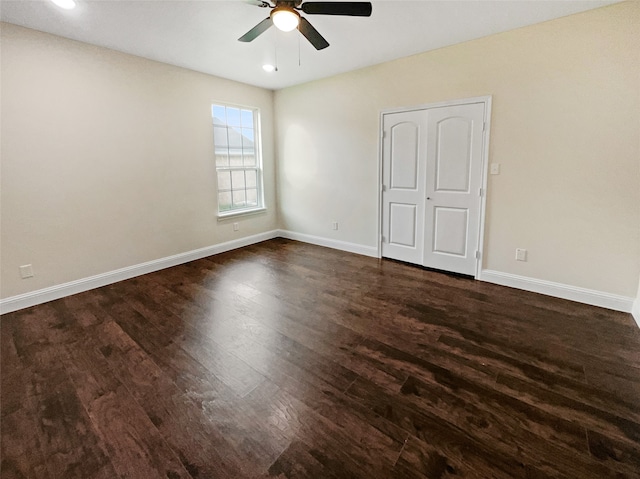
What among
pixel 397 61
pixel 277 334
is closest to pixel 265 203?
pixel 397 61

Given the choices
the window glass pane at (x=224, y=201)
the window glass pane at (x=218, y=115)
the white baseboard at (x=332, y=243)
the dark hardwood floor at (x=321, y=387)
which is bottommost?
the dark hardwood floor at (x=321, y=387)

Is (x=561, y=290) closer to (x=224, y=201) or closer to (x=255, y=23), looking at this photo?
(x=255, y=23)

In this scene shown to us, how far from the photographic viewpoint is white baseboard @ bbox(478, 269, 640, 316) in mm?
2728

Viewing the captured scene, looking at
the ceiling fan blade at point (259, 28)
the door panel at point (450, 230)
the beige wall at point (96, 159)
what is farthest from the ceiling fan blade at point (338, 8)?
the beige wall at point (96, 159)

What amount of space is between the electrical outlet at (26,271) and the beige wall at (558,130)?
4334mm

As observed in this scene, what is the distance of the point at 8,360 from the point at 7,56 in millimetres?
2678

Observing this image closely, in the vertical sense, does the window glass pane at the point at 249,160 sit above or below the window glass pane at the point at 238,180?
above

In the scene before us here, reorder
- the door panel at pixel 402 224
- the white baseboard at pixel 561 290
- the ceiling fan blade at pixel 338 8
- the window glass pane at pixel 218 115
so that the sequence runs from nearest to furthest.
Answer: the ceiling fan blade at pixel 338 8 < the white baseboard at pixel 561 290 < the door panel at pixel 402 224 < the window glass pane at pixel 218 115

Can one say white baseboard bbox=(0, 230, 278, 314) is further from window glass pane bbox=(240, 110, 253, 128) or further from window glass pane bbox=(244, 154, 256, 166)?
window glass pane bbox=(240, 110, 253, 128)

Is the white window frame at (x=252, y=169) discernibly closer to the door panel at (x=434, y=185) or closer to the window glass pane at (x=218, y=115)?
the window glass pane at (x=218, y=115)

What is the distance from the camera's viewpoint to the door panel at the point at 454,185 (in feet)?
11.0

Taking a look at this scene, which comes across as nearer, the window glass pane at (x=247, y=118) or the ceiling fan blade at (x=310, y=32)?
the ceiling fan blade at (x=310, y=32)

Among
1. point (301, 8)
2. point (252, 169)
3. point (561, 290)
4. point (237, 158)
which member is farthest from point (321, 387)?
point (252, 169)

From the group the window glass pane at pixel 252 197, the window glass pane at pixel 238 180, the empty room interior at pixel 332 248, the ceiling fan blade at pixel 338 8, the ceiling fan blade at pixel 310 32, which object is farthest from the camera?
the window glass pane at pixel 252 197
